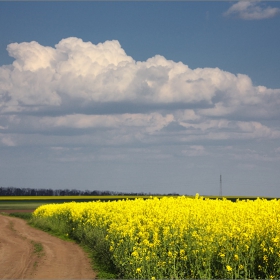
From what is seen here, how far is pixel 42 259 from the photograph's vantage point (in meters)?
19.7

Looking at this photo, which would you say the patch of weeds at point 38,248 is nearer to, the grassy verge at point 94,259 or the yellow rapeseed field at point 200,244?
the grassy verge at point 94,259

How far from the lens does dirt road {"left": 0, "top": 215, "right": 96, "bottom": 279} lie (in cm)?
1673

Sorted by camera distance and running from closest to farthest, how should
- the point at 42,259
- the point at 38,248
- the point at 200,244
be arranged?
1. the point at 200,244
2. the point at 42,259
3. the point at 38,248

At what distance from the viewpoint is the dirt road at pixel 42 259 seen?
1673cm

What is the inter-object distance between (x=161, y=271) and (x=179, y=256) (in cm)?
112

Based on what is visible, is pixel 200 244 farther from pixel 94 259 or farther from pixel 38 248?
pixel 38 248

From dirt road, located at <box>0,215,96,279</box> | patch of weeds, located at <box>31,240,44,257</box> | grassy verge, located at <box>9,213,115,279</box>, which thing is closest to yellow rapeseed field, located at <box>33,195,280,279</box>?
grassy verge, located at <box>9,213,115,279</box>

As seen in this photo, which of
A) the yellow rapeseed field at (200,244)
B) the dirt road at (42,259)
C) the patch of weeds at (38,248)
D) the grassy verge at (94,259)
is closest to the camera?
the yellow rapeseed field at (200,244)

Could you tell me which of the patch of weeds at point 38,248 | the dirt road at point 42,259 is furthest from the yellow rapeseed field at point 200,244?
the patch of weeds at point 38,248

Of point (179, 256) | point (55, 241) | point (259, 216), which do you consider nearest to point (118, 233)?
point (179, 256)

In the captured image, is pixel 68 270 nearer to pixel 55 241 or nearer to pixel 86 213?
pixel 55 241

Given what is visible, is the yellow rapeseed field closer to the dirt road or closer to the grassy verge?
the grassy verge

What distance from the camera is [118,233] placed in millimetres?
17859

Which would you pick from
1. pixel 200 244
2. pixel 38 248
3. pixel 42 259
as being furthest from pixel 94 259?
pixel 200 244
